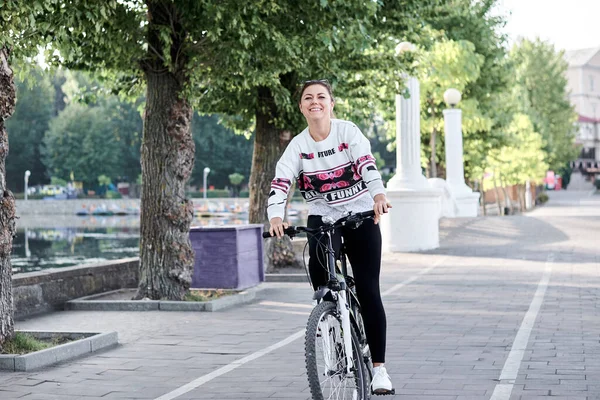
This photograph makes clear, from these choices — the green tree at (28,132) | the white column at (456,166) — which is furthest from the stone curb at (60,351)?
the green tree at (28,132)

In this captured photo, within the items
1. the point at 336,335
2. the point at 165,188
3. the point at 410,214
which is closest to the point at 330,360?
the point at 336,335

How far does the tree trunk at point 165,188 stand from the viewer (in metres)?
12.2

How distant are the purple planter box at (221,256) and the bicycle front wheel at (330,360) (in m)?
7.62

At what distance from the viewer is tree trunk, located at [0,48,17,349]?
825cm

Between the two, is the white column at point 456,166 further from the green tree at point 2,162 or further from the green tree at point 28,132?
the green tree at point 28,132

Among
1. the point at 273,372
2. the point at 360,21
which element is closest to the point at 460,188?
the point at 360,21

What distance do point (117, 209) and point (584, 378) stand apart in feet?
326

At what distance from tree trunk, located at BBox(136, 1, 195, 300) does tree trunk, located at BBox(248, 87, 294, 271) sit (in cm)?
476

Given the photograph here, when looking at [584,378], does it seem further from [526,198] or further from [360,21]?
[526,198]

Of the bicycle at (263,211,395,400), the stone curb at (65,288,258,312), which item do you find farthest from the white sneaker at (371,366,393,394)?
the stone curb at (65,288,258,312)

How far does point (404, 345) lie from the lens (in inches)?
334

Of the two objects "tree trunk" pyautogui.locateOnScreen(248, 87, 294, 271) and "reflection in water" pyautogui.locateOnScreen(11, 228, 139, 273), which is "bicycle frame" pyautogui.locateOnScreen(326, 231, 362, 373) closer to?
"tree trunk" pyautogui.locateOnScreen(248, 87, 294, 271)

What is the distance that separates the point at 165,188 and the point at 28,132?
95337 mm

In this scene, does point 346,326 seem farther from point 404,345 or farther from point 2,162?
point 2,162
